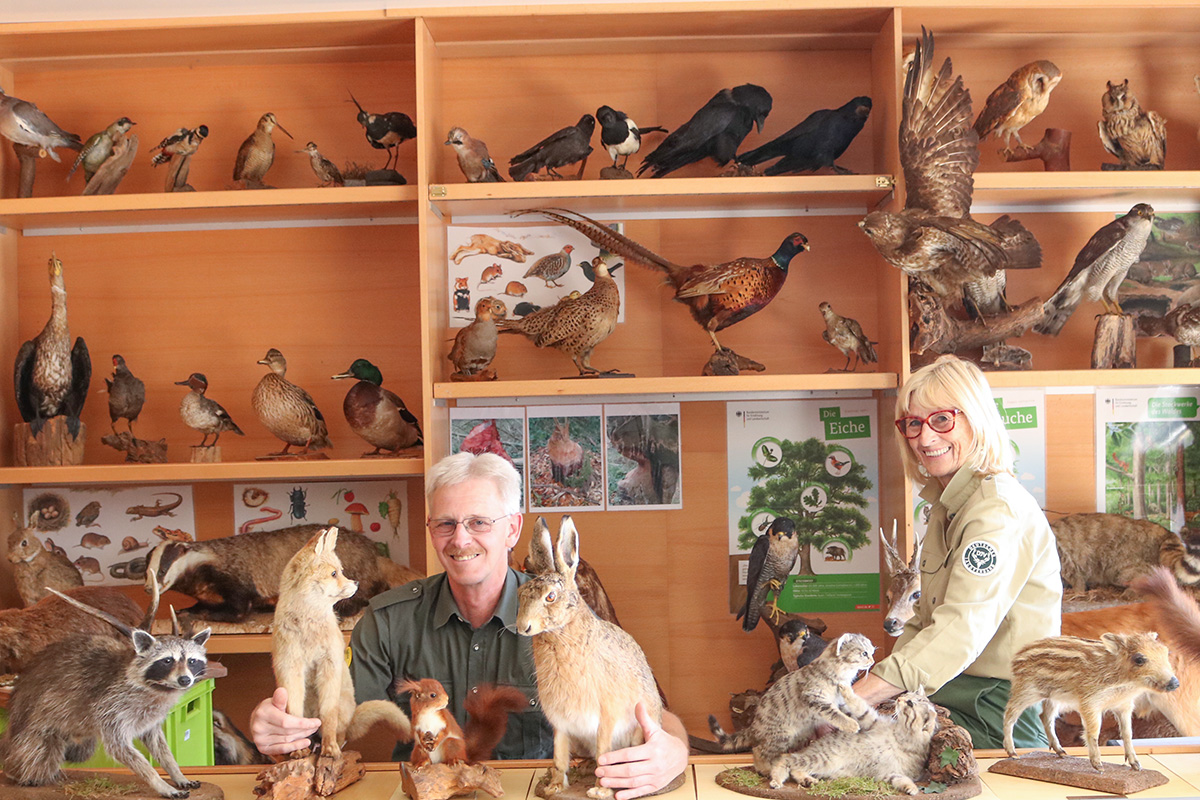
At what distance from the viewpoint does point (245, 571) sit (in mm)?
2324

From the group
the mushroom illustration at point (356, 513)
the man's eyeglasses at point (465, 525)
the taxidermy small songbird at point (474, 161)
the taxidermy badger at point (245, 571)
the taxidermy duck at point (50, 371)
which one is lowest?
the taxidermy badger at point (245, 571)

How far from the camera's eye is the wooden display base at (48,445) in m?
2.34

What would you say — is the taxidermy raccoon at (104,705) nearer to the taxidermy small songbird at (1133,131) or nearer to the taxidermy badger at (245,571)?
the taxidermy badger at (245,571)

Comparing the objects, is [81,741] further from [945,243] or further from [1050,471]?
[1050,471]

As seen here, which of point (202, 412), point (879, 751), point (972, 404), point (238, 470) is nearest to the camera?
point (879, 751)

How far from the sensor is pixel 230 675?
8.32ft

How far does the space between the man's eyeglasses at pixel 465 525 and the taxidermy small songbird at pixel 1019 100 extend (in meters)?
1.63

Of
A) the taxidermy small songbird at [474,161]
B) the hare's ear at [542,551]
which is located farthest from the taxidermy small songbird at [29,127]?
the hare's ear at [542,551]

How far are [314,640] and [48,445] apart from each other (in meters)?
1.45

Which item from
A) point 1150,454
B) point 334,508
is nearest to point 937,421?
point 1150,454

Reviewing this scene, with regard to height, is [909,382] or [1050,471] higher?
[909,382]

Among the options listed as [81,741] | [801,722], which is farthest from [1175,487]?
[81,741]

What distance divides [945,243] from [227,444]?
1.95m

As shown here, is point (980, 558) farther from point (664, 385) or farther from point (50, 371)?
point (50, 371)
